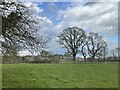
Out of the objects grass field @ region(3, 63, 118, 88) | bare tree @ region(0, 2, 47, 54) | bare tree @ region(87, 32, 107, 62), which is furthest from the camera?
bare tree @ region(87, 32, 107, 62)

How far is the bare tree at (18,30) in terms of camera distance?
622 inches

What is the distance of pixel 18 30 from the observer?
16281 mm

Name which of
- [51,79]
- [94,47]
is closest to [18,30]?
[51,79]

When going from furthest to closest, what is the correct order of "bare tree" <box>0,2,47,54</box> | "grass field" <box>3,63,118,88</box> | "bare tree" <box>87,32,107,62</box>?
"bare tree" <box>87,32,107,62</box>
"grass field" <box>3,63,118,88</box>
"bare tree" <box>0,2,47,54</box>

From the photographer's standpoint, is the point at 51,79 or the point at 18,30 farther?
the point at 51,79

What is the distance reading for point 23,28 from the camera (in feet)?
53.8

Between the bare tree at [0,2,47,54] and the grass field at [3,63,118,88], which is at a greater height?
the bare tree at [0,2,47,54]

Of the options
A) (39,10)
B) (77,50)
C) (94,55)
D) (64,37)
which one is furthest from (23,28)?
(94,55)

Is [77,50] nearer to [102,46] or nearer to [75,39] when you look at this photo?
[75,39]

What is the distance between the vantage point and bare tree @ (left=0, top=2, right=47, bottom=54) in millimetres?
15789

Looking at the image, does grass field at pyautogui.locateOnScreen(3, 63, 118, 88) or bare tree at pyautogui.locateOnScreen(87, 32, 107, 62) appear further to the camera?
bare tree at pyautogui.locateOnScreen(87, 32, 107, 62)

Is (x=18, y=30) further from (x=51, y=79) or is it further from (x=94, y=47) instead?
(x=94, y=47)

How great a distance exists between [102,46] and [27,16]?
44860mm

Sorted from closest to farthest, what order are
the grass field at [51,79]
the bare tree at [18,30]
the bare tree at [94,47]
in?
1. the bare tree at [18,30]
2. the grass field at [51,79]
3. the bare tree at [94,47]
